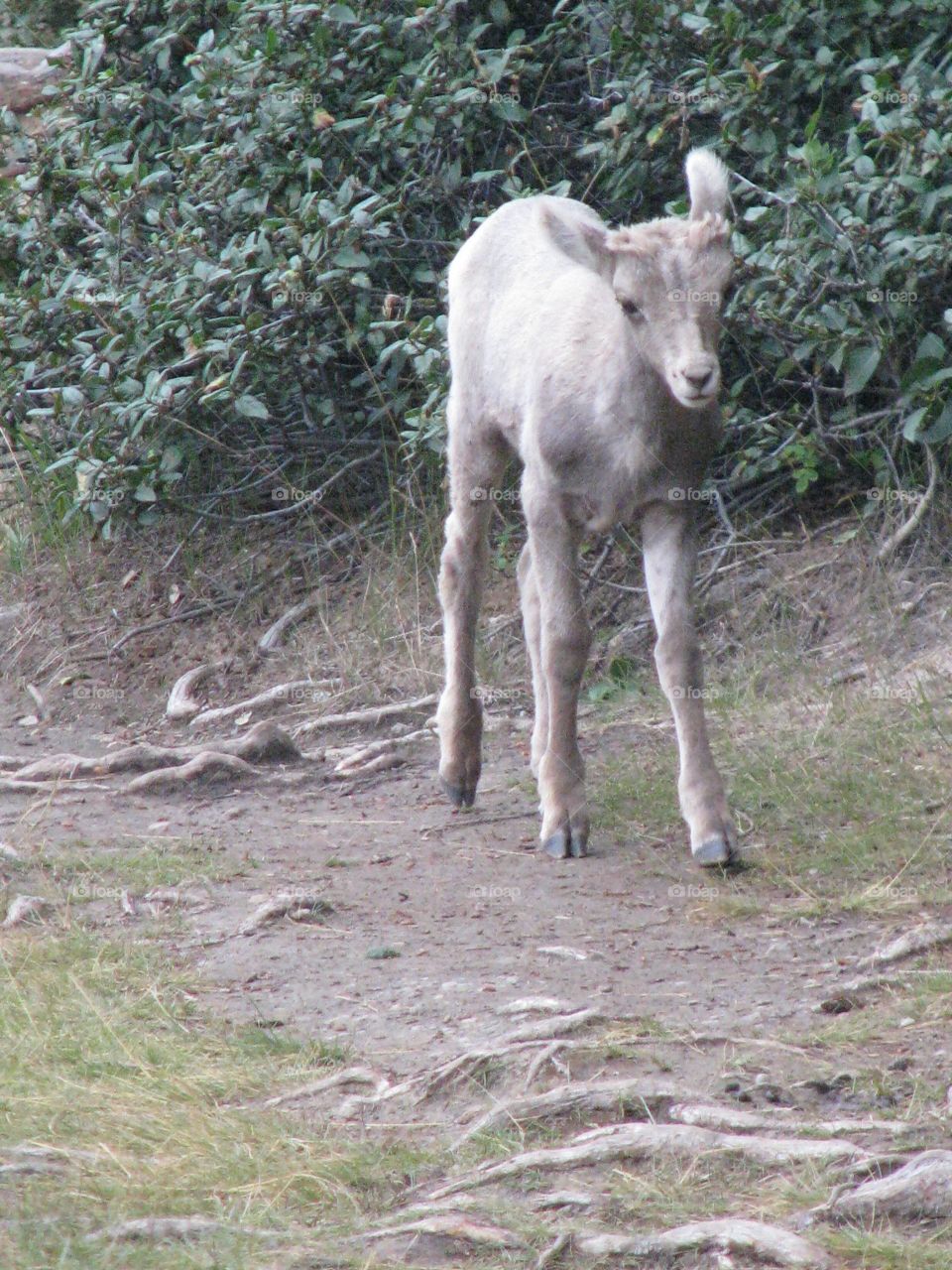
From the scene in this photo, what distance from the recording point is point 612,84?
7855 mm

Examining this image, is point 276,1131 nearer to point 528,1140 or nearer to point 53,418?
point 528,1140

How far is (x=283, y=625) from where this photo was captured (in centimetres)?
897

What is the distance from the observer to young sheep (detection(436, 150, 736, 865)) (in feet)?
17.4

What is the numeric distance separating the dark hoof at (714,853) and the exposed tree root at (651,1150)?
202 centimetres

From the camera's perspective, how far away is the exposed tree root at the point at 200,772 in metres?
7.10

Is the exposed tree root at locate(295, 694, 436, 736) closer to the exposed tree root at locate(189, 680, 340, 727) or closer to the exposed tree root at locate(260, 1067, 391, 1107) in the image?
the exposed tree root at locate(189, 680, 340, 727)

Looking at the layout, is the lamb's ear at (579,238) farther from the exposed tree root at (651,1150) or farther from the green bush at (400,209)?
the exposed tree root at (651,1150)

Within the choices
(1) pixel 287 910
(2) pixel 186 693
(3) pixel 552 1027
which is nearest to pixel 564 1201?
(3) pixel 552 1027

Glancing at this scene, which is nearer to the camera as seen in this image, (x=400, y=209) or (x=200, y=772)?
(x=200, y=772)

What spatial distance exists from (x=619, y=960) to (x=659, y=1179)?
1408 mm

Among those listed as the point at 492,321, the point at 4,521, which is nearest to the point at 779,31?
the point at 492,321

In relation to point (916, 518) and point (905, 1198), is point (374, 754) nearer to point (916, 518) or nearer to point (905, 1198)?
point (916, 518)

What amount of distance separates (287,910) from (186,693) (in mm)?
3581

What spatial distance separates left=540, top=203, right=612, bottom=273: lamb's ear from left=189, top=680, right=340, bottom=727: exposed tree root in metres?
3.11
